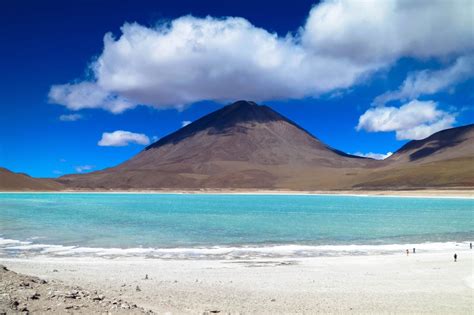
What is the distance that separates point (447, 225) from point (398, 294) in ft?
103

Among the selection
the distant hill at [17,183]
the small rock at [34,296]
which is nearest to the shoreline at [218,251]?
the small rock at [34,296]

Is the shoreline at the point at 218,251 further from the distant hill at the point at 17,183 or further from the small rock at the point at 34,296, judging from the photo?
the distant hill at the point at 17,183

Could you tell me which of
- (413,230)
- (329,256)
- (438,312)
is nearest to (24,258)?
(329,256)

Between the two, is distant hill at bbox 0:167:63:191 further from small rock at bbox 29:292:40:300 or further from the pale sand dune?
small rock at bbox 29:292:40:300

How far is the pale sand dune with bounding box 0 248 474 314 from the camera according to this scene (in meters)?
12.7

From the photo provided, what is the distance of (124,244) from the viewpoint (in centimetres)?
2864

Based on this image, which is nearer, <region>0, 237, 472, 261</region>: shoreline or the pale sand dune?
the pale sand dune

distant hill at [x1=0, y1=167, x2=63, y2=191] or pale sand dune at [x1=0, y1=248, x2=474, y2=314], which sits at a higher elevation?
distant hill at [x1=0, y1=167, x2=63, y2=191]

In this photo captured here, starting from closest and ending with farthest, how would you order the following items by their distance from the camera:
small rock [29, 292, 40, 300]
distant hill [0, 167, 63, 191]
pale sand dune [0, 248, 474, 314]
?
small rock [29, 292, 40, 300], pale sand dune [0, 248, 474, 314], distant hill [0, 167, 63, 191]

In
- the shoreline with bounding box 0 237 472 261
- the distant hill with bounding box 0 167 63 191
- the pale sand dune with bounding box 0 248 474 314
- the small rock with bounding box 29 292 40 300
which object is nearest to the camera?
the small rock with bounding box 29 292 40 300

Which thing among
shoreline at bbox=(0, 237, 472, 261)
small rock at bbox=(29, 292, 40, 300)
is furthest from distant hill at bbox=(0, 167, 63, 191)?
small rock at bbox=(29, 292, 40, 300)

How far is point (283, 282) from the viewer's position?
16578 mm

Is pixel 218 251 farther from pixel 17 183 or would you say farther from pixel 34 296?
pixel 17 183

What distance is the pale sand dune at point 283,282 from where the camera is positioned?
41.8ft
